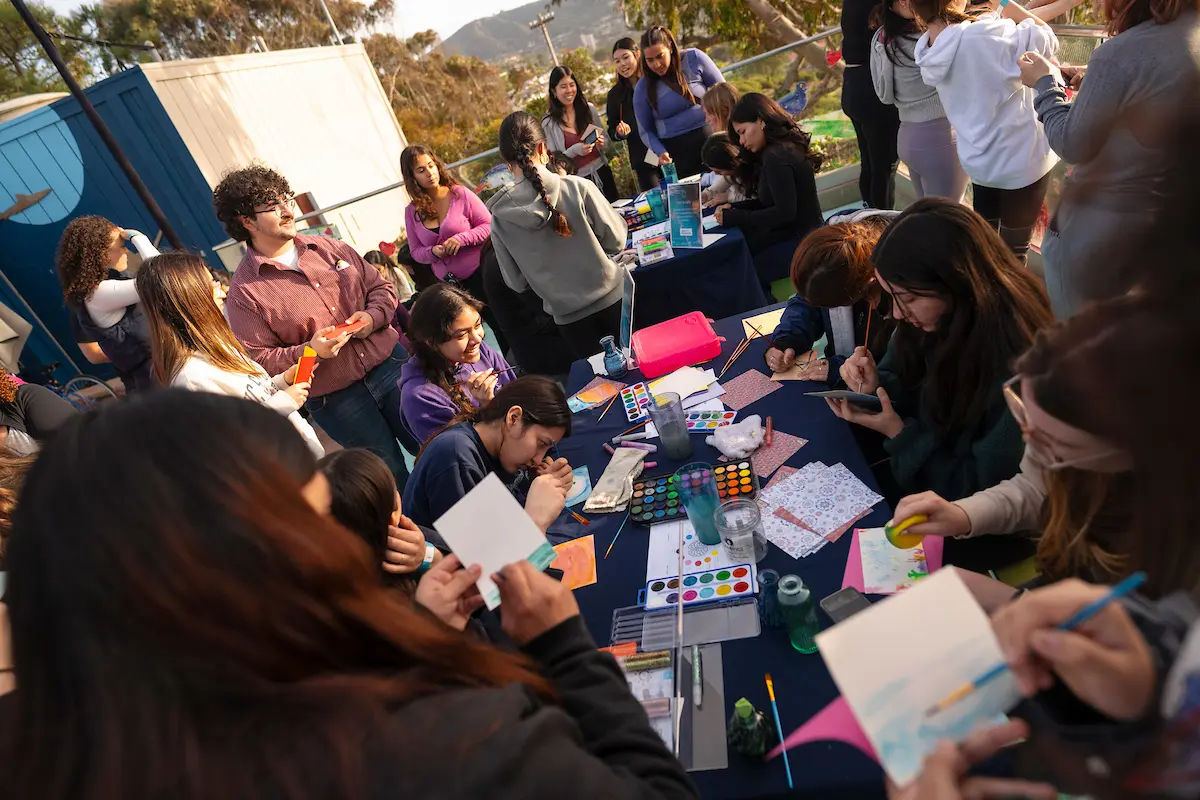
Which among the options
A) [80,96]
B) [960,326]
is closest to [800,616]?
[960,326]

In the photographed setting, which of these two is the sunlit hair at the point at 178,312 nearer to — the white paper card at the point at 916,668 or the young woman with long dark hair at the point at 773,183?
the white paper card at the point at 916,668

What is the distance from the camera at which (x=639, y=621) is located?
1.56 meters

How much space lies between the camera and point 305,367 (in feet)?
8.54

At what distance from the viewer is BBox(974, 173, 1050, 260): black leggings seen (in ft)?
10.0

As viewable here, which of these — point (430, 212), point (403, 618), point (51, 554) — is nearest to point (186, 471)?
point (51, 554)

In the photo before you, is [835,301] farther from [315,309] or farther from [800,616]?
[315,309]

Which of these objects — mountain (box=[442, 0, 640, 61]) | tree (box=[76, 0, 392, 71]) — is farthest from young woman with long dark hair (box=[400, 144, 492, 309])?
mountain (box=[442, 0, 640, 61])

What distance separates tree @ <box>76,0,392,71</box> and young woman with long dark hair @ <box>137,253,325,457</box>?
2177 cm

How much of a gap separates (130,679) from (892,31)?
159 inches

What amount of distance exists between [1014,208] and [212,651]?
3.67 metres

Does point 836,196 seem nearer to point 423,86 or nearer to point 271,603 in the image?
point 271,603

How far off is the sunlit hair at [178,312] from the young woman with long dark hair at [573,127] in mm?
3441

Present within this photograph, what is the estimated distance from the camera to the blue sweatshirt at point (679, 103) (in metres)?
4.88

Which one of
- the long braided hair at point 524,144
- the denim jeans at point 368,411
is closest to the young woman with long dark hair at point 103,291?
the denim jeans at point 368,411
